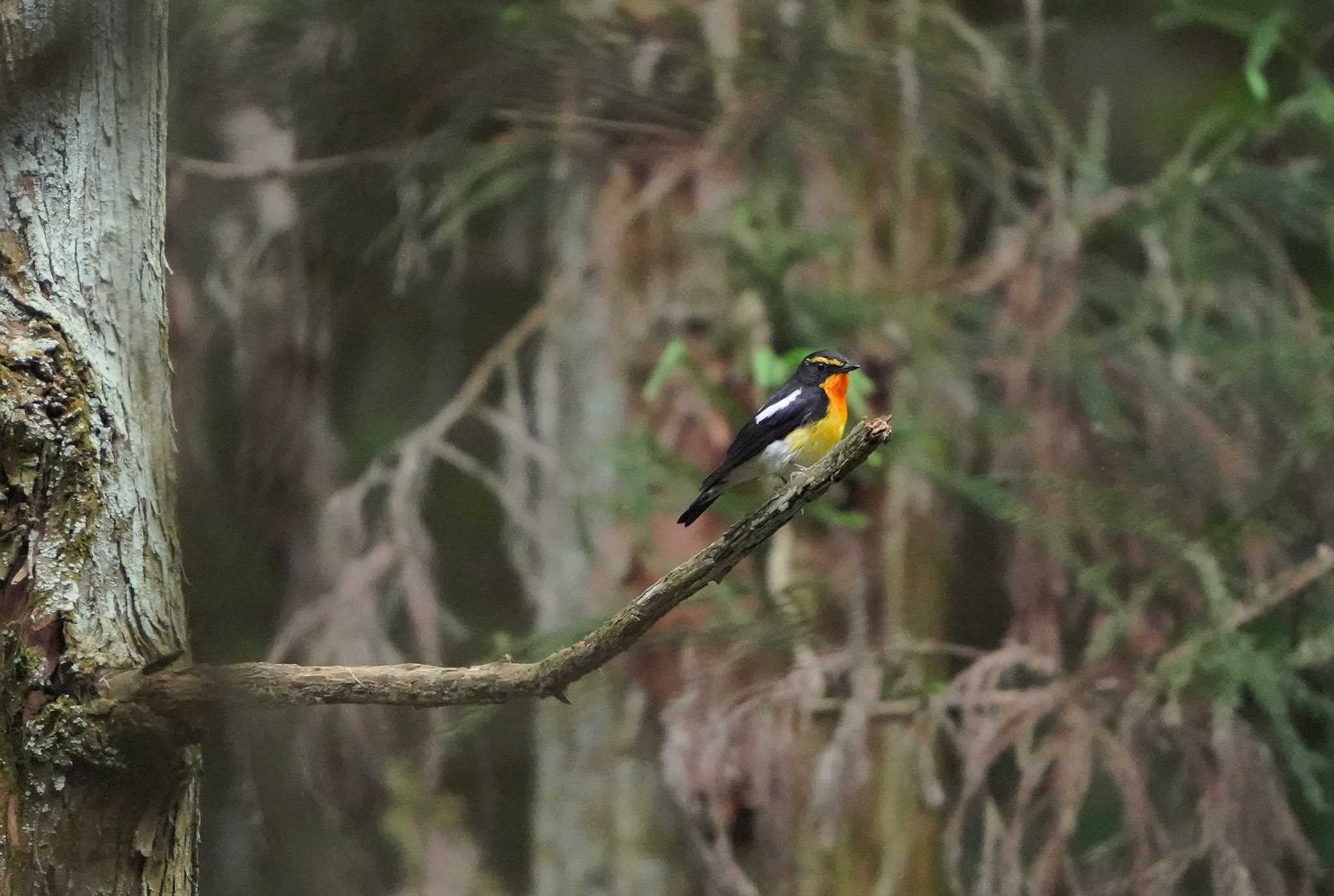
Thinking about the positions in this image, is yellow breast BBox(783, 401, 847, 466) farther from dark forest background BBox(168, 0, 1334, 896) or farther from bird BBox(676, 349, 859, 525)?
dark forest background BBox(168, 0, 1334, 896)

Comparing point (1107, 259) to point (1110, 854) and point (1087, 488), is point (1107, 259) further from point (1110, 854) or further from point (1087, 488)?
point (1110, 854)

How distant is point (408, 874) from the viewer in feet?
18.6

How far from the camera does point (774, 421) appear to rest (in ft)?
13.4

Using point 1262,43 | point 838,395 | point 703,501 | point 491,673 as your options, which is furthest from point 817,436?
point 491,673

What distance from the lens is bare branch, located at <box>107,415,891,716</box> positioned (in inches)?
83.6

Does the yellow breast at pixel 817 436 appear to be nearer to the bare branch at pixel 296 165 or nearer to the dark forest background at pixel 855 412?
the dark forest background at pixel 855 412

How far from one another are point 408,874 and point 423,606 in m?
1.27

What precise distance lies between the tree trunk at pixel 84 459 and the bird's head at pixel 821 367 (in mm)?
2252

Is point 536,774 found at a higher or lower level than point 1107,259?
lower

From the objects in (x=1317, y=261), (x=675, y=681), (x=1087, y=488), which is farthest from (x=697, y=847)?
(x=1317, y=261)

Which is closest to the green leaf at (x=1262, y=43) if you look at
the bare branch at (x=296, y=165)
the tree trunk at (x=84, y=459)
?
the bare branch at (x=296, y=165)

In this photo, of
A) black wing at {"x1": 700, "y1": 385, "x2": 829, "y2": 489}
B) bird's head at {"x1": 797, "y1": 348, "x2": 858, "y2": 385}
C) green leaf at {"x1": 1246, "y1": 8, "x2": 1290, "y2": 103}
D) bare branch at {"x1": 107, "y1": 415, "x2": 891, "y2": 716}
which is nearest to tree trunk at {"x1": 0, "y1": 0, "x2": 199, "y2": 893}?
bare branch at {"x1": 107, "y1": 415, "x2": 891, "y2": 716}

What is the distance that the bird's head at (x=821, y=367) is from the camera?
4221 millimetres

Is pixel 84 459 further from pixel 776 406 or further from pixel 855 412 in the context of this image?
pixel 855 412
